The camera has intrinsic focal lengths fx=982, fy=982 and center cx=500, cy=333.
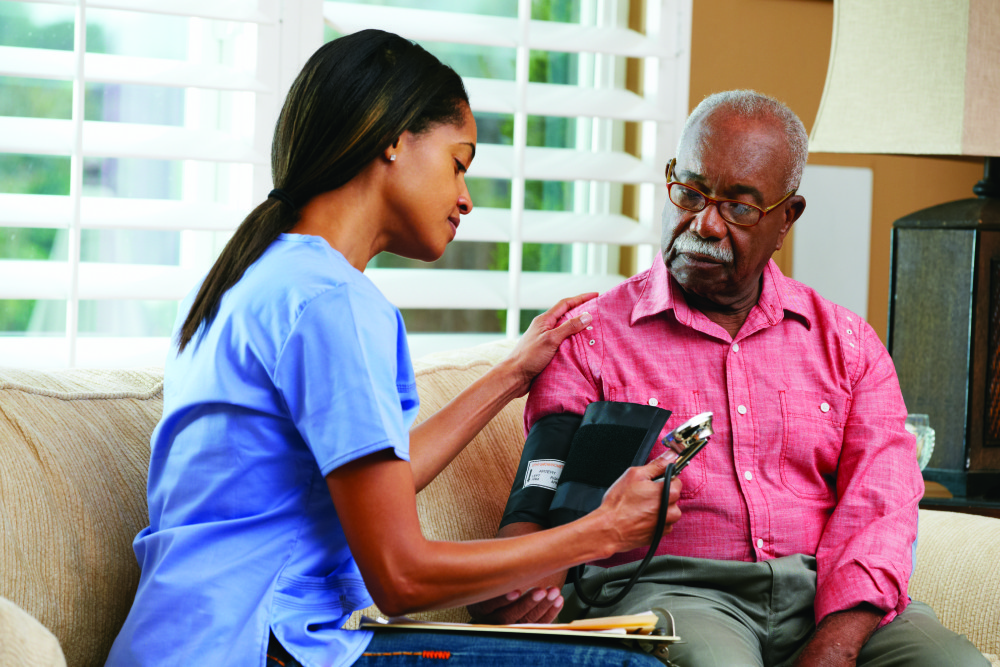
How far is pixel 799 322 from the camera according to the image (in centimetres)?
162

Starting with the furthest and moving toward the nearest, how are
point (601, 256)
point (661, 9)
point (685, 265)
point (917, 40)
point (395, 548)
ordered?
point (601, 256), point (661, 9), point (917, 40), point (685, 265), point (395, 548)

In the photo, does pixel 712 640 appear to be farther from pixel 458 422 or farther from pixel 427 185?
pixel 427 185

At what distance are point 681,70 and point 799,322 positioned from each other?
1098mm

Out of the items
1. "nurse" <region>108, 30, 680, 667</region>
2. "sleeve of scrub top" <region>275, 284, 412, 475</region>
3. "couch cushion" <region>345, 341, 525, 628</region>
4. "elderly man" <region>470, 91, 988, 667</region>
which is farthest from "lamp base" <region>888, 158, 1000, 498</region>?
"sleeve of scrub top" <region>275, 284, 412, 475</region>

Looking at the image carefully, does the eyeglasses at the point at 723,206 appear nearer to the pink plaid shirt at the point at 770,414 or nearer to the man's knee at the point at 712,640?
the pink plaid shirt at the point at 770,414

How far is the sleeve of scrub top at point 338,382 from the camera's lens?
3.21ft

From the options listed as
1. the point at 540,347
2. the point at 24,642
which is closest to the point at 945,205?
the point at 540,347

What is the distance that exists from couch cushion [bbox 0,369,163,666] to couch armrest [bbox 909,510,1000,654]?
1245mm

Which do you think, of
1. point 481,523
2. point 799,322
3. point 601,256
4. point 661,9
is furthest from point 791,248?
point 481,523

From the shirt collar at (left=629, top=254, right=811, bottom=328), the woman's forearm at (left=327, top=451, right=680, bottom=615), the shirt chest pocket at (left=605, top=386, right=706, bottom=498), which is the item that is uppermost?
the shirt collar at (left=629, top=254, right=811, bottom=328)

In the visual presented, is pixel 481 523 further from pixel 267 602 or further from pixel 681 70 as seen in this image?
pixel 681 70

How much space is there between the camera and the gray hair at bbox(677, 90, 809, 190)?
1.55 metres

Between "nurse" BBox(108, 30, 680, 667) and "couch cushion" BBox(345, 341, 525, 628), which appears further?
"couch cushion" BBox(345, 341, 525, 628)

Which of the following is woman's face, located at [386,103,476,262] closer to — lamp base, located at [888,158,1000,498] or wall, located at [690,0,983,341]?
lamp base, located at [888,158,1000,498]
